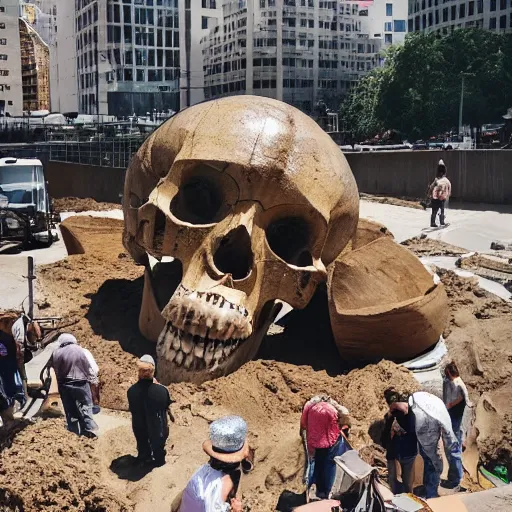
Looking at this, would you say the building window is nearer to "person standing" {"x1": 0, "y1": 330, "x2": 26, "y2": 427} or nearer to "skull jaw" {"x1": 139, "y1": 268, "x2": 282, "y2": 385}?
"skull jaw" {"x1": 139, "y1": 268, "x2": 282, "y2": 385}

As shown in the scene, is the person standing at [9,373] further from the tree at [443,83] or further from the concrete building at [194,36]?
the tree at [443,83]

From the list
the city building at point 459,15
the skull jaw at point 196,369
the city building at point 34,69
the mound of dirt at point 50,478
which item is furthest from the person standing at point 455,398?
the city building at point 34,69

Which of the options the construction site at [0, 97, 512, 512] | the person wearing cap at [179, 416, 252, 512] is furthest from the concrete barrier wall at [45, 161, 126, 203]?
the person wearing cap at [179, 416, 252, 512]

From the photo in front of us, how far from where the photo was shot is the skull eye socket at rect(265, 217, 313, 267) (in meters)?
8.46

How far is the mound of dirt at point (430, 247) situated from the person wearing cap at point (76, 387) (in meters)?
10.4

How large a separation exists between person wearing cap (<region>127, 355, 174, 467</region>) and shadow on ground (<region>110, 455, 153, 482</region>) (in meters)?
0.06

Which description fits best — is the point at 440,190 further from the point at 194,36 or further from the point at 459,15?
the point at 459,15

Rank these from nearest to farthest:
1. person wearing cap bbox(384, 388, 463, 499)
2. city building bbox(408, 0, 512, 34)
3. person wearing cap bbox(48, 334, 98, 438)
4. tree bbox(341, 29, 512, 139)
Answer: person wearing cap bbox(384, 388, 463, 499) → person wearing cap bbox(48, 334, 98, 438) → tree bbox(341, 29, 512, 139) → city building bbox(408, 0, 512, 34)

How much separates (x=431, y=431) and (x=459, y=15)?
73.5 meters

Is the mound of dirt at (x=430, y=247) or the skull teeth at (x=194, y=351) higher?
the skull teeth at (x=194, y=351)

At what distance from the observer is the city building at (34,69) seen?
7138 centimetres

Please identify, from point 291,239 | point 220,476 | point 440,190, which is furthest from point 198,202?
point 440,190

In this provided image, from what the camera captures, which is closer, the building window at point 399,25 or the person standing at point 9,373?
the person standing at point 9,373

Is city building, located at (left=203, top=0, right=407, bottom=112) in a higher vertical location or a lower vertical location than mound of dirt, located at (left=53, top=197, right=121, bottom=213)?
higher
